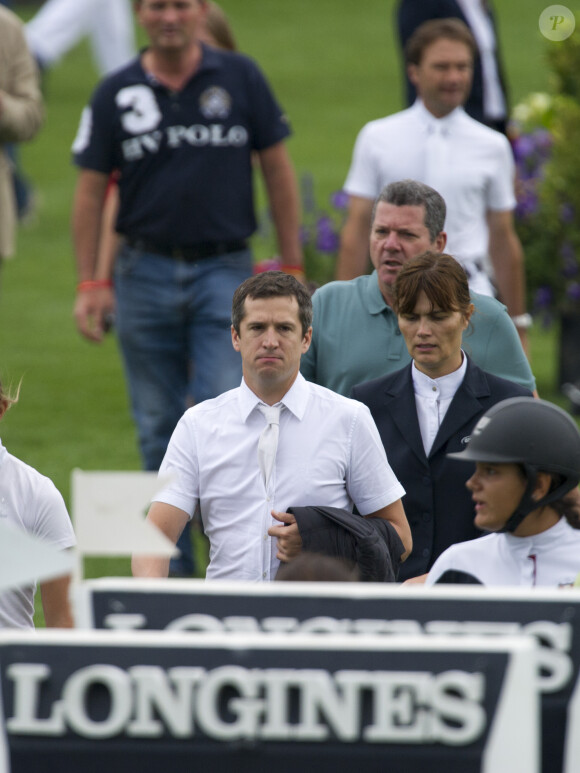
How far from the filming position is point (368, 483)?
445 cm

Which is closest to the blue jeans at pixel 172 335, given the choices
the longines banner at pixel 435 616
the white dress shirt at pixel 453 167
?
the white dress shirt at pixel 453 167

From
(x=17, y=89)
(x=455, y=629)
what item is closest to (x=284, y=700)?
(x=455, y=629)

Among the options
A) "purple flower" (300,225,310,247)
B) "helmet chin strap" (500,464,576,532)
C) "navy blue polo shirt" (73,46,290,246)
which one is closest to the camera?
"helmet chin strap" (500,464,576,532)

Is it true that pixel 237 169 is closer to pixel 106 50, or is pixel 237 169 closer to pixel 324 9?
pixel 106 50

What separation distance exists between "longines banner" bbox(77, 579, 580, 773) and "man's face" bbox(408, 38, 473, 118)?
4.18 meters

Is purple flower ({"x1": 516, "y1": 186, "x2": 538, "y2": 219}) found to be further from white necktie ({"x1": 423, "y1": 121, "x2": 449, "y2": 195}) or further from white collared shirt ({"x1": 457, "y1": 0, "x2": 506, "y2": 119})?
white necktie ({"x1": 423, "y1": 121, "x2": 449, "y2": 195})

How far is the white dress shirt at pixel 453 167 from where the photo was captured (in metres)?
6.77

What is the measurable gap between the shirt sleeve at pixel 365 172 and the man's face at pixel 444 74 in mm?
307

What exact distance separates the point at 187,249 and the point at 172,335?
0.39 metres

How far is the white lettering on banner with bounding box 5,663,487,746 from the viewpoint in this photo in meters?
2.66

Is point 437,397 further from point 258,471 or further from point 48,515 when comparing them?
point 48,515

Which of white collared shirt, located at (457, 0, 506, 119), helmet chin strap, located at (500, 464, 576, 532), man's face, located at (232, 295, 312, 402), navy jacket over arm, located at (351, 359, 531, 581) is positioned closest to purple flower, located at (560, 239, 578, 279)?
white collared shirt, located at (457, 0, 506, 119)

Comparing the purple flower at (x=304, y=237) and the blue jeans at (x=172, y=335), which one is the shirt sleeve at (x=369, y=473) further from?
the purple flower at (x=304, y=237)

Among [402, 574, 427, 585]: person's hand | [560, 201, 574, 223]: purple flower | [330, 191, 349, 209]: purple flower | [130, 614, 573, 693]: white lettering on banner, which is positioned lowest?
[402, 574, 427, 585]: person's hand
